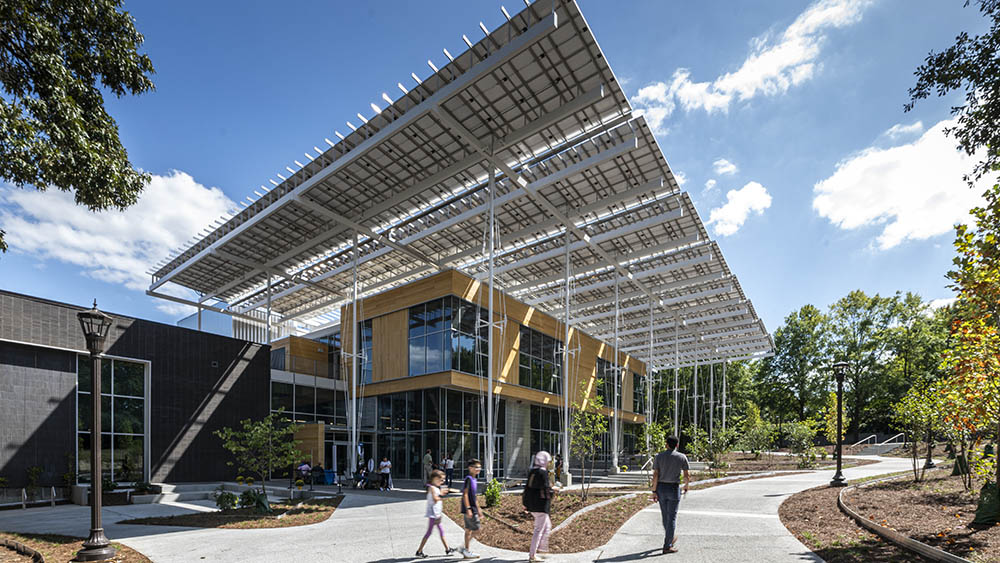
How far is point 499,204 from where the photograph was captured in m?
20.8

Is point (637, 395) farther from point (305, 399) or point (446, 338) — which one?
point (305, 399)

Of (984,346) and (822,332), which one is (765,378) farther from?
(984,346)

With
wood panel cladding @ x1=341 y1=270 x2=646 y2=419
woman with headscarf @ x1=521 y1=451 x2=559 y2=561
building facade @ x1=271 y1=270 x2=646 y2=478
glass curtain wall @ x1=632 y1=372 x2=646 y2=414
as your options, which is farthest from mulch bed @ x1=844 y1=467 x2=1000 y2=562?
glass curtain wall @ x1=632 y1=372 x2=646 y2=414

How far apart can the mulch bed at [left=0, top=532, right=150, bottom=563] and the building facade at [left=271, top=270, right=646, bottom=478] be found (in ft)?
33.2

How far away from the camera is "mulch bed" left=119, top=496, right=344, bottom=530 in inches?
477

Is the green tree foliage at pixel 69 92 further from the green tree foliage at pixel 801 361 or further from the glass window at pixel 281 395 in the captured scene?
the green tree foliage at pixel 801 361

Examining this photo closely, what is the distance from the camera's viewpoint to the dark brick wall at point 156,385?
17531 mm

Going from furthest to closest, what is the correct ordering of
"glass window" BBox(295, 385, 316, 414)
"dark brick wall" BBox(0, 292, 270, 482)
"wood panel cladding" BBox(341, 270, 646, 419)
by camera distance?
"glass window" BBox(295, 385, 316, 414), "wood panel cladding" BBox(341, 270, 646, 419), "dark brick wall" BBox(0, 292, 270, 482)

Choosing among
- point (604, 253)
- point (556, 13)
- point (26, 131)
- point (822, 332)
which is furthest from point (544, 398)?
point (822, 332)

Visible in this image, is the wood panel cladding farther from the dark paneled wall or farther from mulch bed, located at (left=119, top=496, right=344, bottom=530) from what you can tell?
the dark paneled wall

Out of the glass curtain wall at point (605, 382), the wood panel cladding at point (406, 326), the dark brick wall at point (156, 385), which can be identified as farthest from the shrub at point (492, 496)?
the glass curtain wall at point (605, 382)

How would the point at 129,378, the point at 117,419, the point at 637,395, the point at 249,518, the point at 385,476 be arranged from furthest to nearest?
the point at 637,395 < the point at 129,378 < the point at 385,476 < the point at 117,419 < the point at 249,518

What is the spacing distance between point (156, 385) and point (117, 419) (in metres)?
1.76

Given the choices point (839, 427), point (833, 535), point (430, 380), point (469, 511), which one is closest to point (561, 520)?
point (469, 511)
